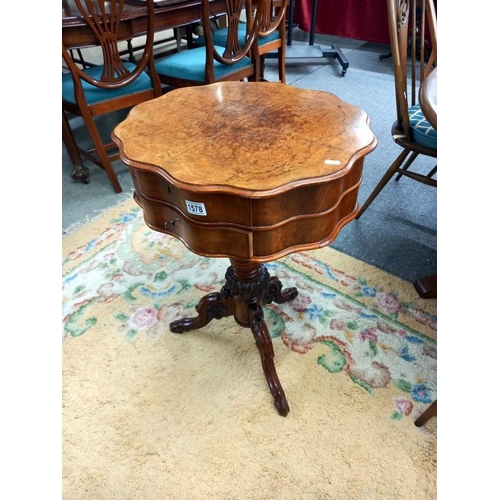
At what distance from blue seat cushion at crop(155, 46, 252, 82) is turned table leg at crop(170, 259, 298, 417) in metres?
1.34

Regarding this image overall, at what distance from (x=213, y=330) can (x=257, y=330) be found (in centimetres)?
24

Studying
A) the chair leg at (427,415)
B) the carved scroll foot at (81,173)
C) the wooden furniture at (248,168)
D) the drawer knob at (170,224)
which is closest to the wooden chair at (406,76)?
the wooden furniture at (248,168)

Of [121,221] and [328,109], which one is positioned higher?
[328,109]

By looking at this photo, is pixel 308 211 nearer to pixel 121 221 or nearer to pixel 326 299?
pixel 326 299

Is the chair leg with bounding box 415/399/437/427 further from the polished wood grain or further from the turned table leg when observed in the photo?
the polished wood grain

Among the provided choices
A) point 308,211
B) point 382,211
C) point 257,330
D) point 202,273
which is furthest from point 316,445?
point 382,211

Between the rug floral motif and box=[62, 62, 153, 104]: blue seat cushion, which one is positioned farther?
box=[62, 62, 153, 104]: blue seat cushion

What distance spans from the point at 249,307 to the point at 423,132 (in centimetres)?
86

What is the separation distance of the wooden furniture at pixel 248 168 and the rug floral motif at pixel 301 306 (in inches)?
21.3

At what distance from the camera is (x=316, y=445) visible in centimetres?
104

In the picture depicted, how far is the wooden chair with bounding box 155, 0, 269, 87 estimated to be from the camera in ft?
6.29

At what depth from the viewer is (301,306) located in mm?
1422

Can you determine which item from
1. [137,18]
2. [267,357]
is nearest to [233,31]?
[137,18]

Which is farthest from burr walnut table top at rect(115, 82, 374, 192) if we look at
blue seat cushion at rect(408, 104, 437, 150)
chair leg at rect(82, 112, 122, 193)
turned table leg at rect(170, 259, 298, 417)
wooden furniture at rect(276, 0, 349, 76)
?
A: wooden furniture at rect(276, 0, 349, 76)
